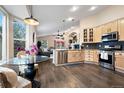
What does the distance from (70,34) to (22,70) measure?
10.6 meters

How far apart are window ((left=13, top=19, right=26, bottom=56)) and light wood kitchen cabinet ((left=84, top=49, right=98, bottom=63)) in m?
3.67

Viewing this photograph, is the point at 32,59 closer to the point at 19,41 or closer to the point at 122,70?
the point at 19,41

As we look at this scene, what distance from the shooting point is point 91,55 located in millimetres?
7199

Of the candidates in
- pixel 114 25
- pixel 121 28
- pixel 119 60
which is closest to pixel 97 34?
pixel 114 25

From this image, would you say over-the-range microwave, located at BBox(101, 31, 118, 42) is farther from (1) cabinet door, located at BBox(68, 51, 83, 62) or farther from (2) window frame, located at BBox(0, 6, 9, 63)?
(2) window frame, located at BBox(0, 6, 9, 63)

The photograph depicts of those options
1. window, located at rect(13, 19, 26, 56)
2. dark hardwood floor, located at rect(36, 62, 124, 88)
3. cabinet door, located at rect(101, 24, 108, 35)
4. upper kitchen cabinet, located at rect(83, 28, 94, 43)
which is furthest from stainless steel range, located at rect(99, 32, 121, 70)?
window, located at rect(13, 19, 26, 56)

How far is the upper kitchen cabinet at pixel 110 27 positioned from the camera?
546 centimetres

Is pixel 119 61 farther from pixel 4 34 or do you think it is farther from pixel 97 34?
pixel 4 34

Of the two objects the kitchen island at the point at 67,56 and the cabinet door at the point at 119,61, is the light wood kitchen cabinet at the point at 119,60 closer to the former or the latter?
the cabinet door at the point at 119,61

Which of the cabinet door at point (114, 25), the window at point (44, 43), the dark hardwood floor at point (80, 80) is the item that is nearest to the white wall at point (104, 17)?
the cabinet door at point (114, 25)

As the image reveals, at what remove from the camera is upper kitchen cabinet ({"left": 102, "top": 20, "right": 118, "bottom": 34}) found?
5465 mm
